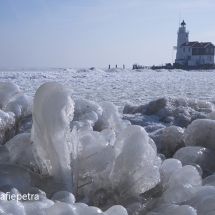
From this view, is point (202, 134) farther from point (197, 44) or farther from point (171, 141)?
point (197, 44)

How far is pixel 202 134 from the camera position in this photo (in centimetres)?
265

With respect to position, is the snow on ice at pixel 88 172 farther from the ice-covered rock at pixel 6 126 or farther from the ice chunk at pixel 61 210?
the ice-covered rock at pixel 6 126

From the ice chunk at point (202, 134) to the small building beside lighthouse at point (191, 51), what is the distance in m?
49.9

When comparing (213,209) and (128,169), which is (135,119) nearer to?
(128,169)

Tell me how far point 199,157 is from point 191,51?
52.0 meters

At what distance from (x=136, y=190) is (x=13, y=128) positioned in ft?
4.66

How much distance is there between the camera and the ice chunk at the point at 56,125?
5.67ft

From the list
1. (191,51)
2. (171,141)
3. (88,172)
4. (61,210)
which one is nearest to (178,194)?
(88,172)

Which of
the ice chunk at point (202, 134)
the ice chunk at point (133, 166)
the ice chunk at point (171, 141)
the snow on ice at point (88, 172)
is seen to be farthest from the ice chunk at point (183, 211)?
the ice chunk at point (171, 141)

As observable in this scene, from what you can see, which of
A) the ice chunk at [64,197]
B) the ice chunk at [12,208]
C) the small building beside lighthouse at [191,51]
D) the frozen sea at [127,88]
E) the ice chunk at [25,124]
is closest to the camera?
the ice chunk at [12,208]

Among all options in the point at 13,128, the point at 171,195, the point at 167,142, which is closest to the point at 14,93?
the point at 13,128

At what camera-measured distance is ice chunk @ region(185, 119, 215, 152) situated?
2592 mm

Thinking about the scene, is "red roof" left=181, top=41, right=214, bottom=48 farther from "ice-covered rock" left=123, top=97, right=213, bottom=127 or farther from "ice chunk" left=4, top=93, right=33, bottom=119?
"ice chunk" left=4, top=93, right=33, bottom=119

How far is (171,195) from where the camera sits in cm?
167
